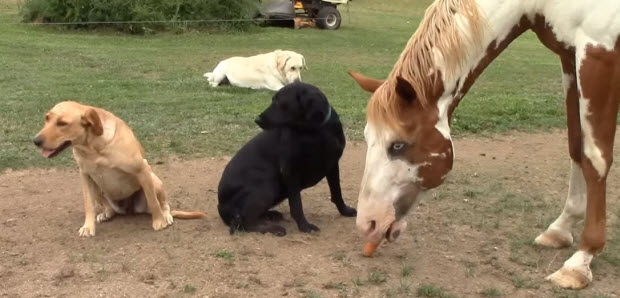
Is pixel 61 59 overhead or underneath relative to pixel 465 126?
underneath

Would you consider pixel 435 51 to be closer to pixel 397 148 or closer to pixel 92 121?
pixel 397 148

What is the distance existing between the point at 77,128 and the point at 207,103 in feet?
17.3

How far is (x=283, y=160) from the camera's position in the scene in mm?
4547

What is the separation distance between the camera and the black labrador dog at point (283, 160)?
4.52m

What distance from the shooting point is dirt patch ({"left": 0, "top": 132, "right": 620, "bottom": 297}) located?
3.89m

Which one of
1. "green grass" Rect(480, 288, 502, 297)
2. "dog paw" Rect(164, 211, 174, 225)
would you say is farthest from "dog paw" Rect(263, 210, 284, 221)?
"green grass" Rect(480, 288, 502, 297)

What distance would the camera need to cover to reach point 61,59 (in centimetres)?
1432

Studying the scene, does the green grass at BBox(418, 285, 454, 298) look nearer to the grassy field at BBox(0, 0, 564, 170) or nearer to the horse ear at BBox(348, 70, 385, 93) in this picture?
the horse ear at BBox(348, 70, 385, 93)

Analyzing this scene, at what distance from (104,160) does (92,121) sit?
0.90ft

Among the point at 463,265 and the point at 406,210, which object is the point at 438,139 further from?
the point at 463,265

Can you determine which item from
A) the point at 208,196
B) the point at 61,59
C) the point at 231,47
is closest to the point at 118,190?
the point at 208,196

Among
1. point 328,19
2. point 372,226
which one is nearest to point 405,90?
point 372,226

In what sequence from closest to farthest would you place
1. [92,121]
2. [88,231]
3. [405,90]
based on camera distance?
[405,90], [92,121], [88,231]

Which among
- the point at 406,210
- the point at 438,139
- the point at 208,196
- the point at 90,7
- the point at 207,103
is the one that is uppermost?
the point at 438,139
